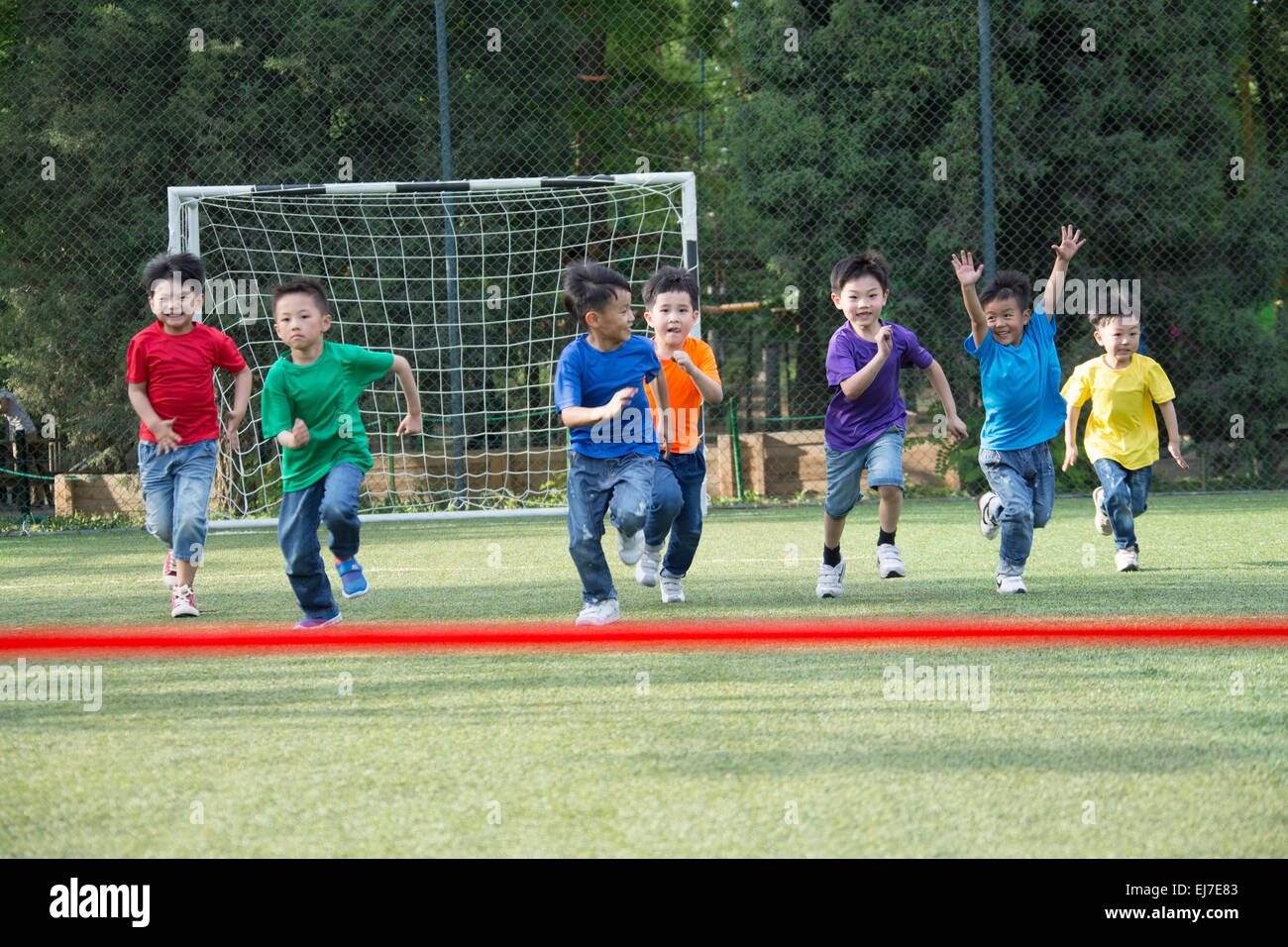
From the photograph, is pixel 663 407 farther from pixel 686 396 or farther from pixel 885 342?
pixel 885 342

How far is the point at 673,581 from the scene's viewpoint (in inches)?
239

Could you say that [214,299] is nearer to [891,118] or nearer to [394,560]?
[394,560]

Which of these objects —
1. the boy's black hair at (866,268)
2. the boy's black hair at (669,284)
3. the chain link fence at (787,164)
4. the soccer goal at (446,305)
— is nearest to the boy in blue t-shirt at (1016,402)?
the boy's black hair at (866,268)

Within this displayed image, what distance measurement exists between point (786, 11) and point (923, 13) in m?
1.62

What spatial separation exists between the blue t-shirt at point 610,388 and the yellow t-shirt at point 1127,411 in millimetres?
3174

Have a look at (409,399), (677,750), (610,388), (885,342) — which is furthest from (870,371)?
(677,750)

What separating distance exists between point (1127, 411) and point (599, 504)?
3542mm

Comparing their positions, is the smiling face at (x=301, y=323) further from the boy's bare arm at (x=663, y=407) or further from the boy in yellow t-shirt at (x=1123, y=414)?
the boy in yellow t-shirt at (x=1123, y=414)

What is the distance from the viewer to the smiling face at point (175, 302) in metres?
6.07

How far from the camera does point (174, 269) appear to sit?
6.12 metres

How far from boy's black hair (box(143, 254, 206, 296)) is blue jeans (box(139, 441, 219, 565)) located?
2.56ft

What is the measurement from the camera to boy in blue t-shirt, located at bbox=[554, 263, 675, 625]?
5172 millimetres

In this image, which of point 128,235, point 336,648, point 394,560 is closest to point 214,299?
point 128,235
